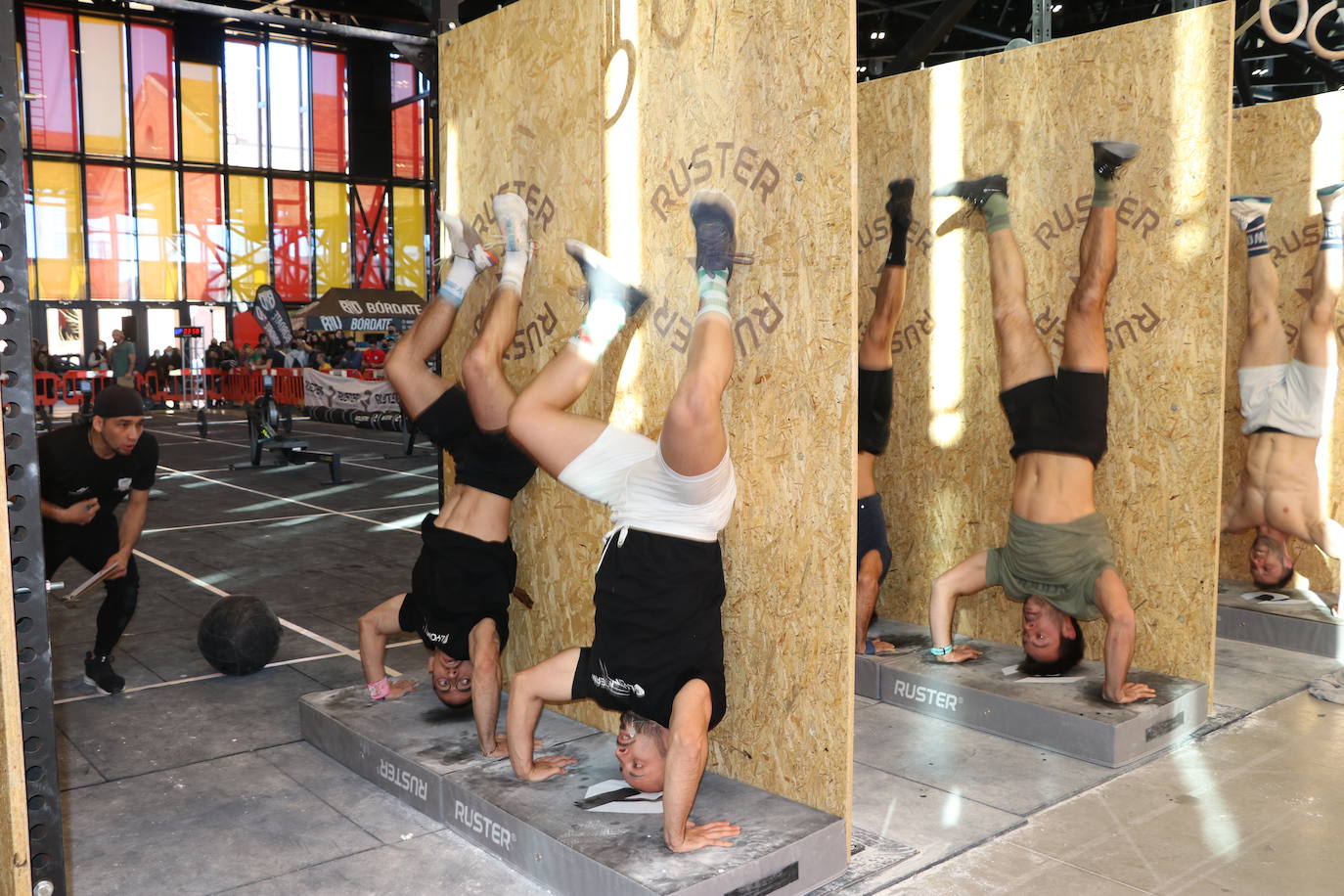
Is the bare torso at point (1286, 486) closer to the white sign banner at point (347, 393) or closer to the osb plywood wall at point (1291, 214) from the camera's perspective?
the osb plywood wall at point (1291, 214)

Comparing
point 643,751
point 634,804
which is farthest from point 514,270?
point 634,804

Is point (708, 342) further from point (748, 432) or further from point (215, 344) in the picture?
point (215, 344)

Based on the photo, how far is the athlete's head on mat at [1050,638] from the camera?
200 inches

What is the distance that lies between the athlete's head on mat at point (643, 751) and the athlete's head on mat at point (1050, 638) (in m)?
2.31

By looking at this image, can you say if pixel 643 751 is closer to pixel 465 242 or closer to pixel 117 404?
pixel 465 242

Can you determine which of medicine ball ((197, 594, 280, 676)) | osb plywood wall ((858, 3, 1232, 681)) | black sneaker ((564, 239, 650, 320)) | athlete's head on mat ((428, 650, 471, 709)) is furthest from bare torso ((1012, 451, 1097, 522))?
medicine ball ((197, 594, 280, 676))

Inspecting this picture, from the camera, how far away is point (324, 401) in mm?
18781

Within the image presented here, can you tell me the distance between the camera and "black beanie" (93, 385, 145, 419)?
16.3 ft

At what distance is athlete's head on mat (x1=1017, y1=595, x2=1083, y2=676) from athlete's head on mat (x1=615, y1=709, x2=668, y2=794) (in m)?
2.31

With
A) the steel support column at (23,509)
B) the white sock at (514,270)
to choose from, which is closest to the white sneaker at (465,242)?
the white sock at (514,270)

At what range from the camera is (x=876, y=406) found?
231 inches

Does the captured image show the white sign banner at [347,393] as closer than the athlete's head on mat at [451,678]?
No

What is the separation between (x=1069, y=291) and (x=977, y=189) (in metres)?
0.69

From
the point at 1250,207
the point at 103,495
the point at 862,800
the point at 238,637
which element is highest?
the point at 1250,207
